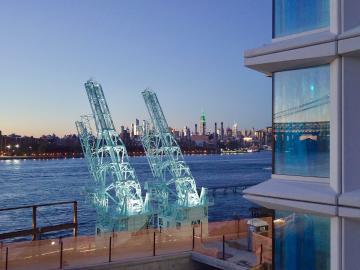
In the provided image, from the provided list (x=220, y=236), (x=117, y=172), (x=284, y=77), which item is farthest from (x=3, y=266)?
(x=117, y=172)

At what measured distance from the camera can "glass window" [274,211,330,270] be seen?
6336 mm

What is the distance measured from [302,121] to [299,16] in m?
1.55

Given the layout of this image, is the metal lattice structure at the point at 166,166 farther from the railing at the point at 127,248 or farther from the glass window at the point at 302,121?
the glass window at the point at 302,121

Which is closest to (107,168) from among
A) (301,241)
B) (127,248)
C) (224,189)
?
(127,248)

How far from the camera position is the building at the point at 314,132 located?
19.7 feet

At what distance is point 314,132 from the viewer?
21.1 feet

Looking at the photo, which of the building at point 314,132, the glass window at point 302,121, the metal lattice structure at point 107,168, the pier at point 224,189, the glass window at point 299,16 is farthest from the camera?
the pier at point 224,189

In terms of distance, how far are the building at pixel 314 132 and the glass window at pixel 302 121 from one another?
14mm

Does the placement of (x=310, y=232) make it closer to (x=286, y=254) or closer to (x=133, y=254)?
(x=286, y=254)

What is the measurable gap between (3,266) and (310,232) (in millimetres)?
10730

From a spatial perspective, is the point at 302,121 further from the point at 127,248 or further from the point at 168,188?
the point at 168,188

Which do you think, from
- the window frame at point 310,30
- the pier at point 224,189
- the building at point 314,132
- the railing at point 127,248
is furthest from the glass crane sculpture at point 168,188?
the pier at point 224,189

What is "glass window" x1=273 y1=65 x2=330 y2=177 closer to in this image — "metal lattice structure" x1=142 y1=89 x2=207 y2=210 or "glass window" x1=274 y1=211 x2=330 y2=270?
"glass window" x1=274 y1=211 x2=330 y2=270

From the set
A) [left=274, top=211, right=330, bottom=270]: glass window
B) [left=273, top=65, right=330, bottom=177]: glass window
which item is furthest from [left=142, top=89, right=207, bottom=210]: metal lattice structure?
[left=273, top=65, right=330, bottom=177]: glass window
